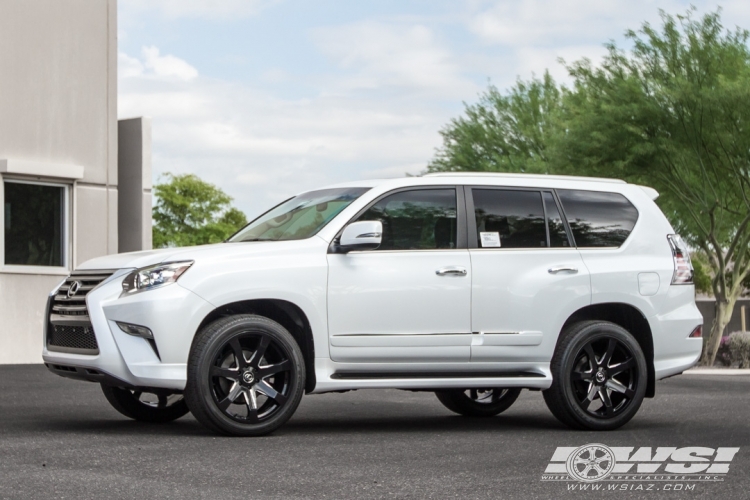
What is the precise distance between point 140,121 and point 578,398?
1461 centimetres

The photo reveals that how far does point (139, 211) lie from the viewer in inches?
882

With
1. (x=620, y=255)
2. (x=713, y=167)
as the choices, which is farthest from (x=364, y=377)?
(x=713, y=167)

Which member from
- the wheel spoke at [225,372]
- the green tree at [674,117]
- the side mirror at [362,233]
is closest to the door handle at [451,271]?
the side mirror at [362,233]

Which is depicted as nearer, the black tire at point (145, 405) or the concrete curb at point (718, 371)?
the black tire at point (145, 405)

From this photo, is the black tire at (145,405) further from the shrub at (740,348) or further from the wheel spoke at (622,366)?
the shrub at (740,348)

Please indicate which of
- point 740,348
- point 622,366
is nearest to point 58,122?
point 622,366

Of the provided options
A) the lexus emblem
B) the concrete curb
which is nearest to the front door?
the lexus emblem

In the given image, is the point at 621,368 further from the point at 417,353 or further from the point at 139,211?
the point at 139,211

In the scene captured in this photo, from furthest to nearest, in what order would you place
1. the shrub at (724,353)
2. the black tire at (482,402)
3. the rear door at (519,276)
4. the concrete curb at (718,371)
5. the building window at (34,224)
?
the shrub at (724,353)
the concrete curb at (718,371)
the building window at (34,224)
the black tire at (482,402)
the rear door at (519,276)

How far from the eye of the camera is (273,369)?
27.7 ft

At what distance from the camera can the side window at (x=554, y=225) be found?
379 inches

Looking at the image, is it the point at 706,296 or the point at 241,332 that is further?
the point at 706,296

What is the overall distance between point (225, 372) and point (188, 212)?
86678 millimetres

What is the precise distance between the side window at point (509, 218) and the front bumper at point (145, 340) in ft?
7.60
